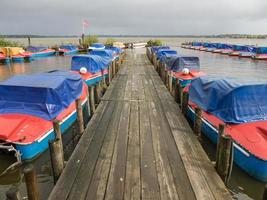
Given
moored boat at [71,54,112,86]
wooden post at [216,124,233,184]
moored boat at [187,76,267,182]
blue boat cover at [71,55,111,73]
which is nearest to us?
wooden post at [216,124,233,184]

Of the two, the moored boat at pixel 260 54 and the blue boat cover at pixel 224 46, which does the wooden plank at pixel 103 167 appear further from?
the blue boat cover at pixel 224 46

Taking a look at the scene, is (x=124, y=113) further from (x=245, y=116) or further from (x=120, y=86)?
(x=120, y=86)

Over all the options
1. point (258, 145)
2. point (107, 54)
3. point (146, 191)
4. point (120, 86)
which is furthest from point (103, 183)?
point (107, 54)

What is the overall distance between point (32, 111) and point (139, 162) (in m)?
4.81

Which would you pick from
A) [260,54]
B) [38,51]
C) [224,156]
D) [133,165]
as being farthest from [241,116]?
[38,51]

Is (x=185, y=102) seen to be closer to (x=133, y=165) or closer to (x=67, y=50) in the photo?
(x=133, y=165)

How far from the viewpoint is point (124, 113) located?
34.2 feet

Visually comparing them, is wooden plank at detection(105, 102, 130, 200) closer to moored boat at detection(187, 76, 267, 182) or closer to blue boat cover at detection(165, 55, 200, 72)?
moored boat at detection(187, 76, 267, 182)

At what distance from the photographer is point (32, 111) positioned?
9.21m

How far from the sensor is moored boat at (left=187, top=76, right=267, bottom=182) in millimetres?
7129

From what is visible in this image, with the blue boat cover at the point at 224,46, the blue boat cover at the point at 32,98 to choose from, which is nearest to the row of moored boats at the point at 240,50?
the blue boat cover at the point at 224,46

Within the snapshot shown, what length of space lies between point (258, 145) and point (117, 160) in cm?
396

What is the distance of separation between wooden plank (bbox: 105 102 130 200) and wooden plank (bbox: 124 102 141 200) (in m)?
0.11

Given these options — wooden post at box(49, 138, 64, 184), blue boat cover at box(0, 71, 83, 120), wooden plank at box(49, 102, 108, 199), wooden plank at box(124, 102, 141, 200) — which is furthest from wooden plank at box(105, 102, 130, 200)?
blue boat cover at box(0, 71, 83, 120)
